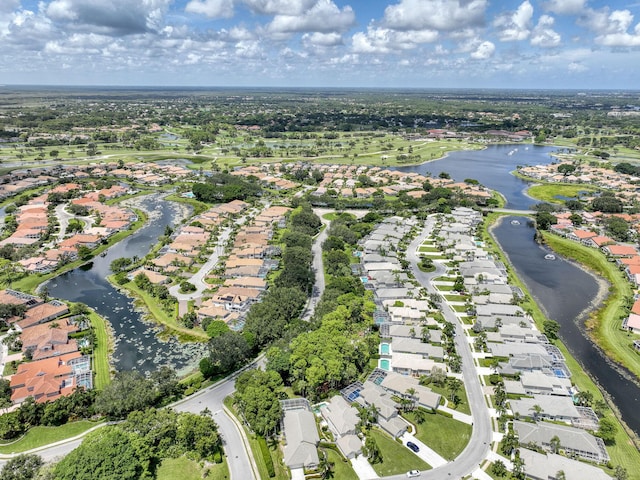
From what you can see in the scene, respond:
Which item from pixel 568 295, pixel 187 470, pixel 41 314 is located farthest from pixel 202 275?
pixel 568 295

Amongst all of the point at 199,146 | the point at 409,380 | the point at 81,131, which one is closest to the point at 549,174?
the point at 409,380

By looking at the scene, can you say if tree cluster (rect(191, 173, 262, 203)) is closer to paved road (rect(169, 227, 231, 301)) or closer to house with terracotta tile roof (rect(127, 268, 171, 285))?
paved road (rect(169, 227, 231, 301))

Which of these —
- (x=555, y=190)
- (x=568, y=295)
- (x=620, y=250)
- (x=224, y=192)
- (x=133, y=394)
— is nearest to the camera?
(x=133, y=394)

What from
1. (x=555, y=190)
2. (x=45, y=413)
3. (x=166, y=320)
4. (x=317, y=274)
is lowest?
(x=166, y=320)

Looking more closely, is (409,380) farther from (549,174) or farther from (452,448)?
(549,174)

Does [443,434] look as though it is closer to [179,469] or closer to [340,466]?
[340,466]
